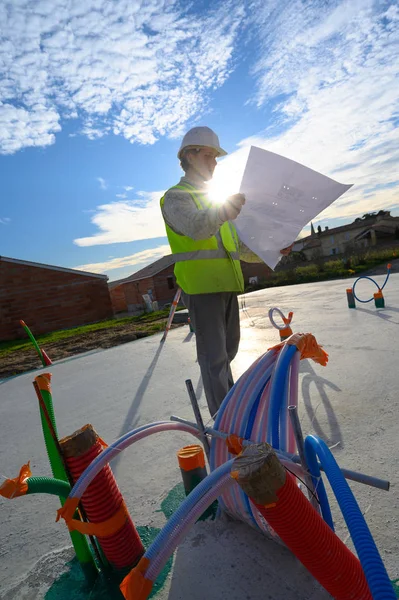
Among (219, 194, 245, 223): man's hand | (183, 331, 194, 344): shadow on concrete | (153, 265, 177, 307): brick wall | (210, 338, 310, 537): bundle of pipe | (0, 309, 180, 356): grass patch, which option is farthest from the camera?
(153, 265, 177, 307): brick wall

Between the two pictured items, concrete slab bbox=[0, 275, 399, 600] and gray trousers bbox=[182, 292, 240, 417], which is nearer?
concrete slab bbox=[0, 275, 399, 600]

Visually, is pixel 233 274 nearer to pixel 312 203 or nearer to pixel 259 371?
pixel 312 203

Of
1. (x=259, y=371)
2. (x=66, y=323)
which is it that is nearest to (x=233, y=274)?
(x=259, y=371)

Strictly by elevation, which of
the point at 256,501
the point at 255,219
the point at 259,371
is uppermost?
the point at 255,219

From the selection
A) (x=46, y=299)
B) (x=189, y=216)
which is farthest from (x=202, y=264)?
(x=46, y=299)

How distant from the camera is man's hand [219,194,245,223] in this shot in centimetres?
189

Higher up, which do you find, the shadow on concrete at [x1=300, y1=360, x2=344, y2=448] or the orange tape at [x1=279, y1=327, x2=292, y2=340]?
the orange tape at [x1=279, y1=327, x2=292, y2=340]

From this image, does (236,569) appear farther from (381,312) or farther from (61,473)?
(381,312)

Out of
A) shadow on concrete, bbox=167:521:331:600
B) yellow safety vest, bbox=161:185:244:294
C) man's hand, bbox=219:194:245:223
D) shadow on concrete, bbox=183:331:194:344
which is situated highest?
man's hand, bbox=219:194:245:223

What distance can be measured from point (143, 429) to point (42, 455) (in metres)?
1.65

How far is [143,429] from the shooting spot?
1.73 m

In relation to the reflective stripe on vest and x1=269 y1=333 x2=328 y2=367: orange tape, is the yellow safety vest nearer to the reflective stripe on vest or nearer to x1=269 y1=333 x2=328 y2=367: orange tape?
the reflective stripe on vest

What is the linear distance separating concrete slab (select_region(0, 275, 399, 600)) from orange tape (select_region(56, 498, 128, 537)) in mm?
286

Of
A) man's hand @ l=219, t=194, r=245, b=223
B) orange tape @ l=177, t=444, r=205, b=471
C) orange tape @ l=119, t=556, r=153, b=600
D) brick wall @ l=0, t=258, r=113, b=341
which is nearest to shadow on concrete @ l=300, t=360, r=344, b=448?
orange tape @ l=177, t=444, r=205, b=471
